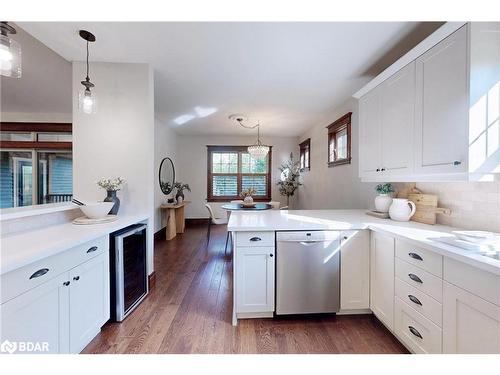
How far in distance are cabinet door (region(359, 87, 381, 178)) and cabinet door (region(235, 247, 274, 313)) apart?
1431 mm

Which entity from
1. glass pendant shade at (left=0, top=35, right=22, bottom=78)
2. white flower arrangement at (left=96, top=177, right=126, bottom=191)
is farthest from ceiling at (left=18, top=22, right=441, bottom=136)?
white flower arrangement at (left=96, top=177, right=126, bottom=191)

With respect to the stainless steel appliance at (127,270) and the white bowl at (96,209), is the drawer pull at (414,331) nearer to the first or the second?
the stainless steel appliance at (127,270)

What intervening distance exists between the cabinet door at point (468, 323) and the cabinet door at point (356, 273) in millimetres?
686

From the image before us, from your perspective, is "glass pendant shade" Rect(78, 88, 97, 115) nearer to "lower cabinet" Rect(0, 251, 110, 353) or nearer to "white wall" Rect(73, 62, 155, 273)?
"white wall" Rect(73, 62, 155, 273)

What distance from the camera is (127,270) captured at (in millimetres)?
1929

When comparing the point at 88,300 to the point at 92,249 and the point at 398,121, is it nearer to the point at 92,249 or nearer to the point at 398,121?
the point at 92,249

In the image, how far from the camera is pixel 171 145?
548cm

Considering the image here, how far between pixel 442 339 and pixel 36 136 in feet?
23.0

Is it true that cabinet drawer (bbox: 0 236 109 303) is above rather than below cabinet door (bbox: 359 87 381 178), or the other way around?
below

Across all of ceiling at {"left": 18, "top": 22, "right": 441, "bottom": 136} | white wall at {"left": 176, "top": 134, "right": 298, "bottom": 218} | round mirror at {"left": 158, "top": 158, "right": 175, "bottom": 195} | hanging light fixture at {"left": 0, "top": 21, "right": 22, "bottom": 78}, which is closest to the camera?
hanging light fixture at {"left": 0, "top": 21, "right": 22, "bottom": 78}

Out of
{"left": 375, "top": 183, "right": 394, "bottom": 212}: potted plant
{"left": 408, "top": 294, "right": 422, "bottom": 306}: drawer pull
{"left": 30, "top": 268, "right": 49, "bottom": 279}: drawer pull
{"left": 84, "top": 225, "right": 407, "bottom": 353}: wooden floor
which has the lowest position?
{"left": 84, "top": 225, "right": 407, "bottom": 353}: wooden floor

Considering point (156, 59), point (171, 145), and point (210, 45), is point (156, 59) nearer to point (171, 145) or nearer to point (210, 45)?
point (210, 45)

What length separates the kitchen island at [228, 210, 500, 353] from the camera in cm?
103
